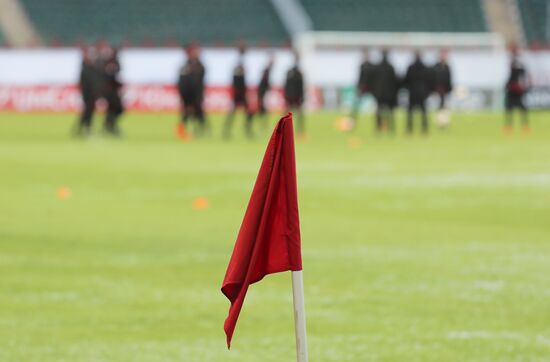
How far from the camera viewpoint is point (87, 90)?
3734cm

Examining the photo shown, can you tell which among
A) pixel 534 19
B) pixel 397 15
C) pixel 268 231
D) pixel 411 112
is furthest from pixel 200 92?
pixel 268 231

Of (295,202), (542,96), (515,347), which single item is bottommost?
(515,347)

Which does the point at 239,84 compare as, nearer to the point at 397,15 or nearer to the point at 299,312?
the point at 397,15

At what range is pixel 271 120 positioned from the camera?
154ft

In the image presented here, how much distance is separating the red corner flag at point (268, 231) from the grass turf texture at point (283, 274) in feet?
8.14

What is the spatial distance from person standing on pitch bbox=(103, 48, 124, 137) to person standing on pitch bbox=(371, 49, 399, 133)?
21.6ft

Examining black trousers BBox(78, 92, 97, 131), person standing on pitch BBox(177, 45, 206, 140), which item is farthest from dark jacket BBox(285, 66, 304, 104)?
black trousers BBox(78, 92, 97, 131)

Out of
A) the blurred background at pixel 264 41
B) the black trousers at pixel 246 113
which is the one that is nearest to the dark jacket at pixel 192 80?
the black trousers at pixel 246 113

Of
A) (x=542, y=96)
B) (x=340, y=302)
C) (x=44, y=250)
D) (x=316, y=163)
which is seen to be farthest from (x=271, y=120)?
(x=340, y=302)

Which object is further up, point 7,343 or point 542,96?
point 542,96

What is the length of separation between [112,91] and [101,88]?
303 millimetres

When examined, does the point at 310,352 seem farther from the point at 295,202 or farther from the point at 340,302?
the point at 295,202

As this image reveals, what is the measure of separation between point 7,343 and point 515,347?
2661 millimetres

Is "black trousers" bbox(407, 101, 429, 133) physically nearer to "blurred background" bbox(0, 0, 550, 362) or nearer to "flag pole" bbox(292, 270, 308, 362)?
Result: "blurred background" bbox(0, 0, 550, 362)
